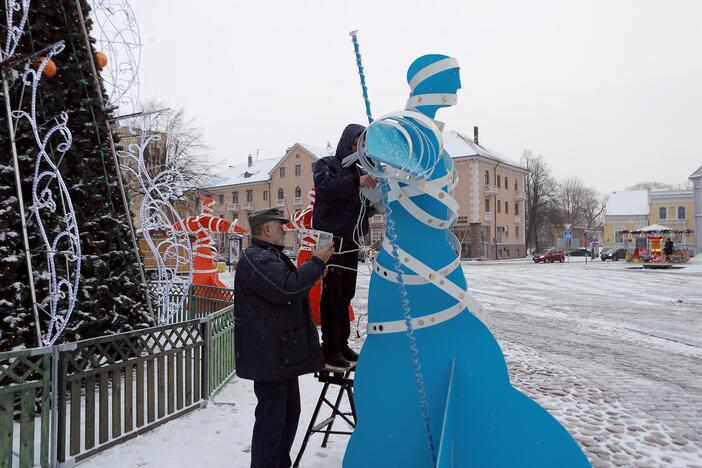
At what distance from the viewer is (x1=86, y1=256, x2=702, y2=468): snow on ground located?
4629 mm

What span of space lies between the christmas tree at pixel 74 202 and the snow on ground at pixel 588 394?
69.6 inches

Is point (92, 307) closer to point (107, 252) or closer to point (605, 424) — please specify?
point (107, 252)

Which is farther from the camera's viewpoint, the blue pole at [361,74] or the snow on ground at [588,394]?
the snow on ground at [588,394]

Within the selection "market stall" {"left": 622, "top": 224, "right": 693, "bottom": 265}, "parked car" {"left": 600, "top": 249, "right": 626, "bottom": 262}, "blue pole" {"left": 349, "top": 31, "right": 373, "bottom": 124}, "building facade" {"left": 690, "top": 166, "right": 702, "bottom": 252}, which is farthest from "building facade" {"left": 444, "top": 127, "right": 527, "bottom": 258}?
"blue pole" {"left": 349, "top": 31, "right": 373, "bottom": 124}

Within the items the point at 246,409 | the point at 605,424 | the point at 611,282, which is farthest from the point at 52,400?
the point at 611,282

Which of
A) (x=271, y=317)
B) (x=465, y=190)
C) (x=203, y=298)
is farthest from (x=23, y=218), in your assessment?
(x=465, y=190)

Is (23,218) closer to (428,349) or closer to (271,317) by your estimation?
(271,317)

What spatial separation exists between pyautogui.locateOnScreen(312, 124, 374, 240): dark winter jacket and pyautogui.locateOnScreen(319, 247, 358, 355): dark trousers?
0.25 metres

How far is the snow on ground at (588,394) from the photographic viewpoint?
463 centimetres

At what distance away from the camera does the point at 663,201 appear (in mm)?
62000

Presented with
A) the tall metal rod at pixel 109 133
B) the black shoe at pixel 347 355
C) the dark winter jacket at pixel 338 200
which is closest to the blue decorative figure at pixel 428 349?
the dark winter jacket at pixel 338 200

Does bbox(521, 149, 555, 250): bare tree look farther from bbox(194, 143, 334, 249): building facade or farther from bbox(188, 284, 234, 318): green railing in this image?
bbox(188, 284, 234, 318): green railing

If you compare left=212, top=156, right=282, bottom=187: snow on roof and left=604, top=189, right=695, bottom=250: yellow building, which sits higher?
left=212, top=156, right=282, bottom=187: snow on roof

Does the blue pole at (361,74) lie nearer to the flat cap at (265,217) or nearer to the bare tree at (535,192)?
the flat cap at (265,217)
